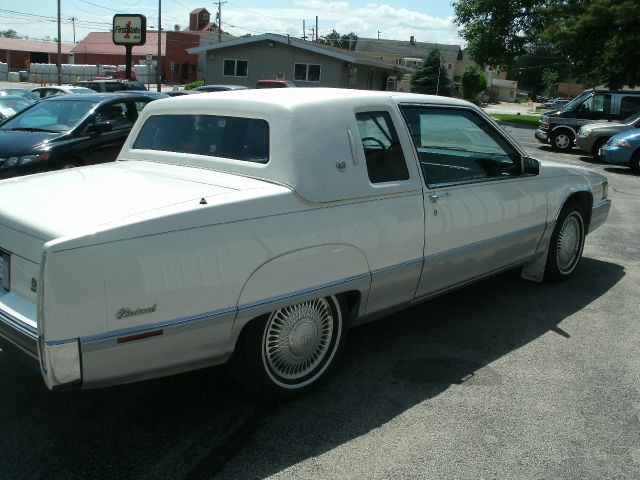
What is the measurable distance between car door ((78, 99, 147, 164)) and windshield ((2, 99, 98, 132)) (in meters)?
0.21

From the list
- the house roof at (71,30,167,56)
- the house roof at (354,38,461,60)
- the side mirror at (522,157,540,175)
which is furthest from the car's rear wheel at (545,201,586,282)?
the house roof at (354,38,461,60)

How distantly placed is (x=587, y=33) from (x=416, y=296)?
28.6 meters

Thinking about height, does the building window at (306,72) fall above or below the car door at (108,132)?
above

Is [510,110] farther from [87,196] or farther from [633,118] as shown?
[87,196]

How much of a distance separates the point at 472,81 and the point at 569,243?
211 ft

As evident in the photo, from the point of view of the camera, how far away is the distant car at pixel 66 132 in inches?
344

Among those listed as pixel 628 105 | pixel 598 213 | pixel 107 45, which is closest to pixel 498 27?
pixel 628 105

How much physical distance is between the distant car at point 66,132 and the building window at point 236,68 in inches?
1294

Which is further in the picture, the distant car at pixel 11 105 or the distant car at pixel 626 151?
the distant car at pixel 626 151

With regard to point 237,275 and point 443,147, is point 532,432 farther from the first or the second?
point 443,147

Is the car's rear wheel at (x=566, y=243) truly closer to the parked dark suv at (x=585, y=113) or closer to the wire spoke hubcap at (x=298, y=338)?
the wire spoke hubcap at (x=298, y=338)

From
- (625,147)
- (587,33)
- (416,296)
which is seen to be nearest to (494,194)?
(416,296)

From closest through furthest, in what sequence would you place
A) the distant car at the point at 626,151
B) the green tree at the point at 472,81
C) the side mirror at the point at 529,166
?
the side mirror at the point at 529,166 < the distant car at the point at 626,151 < the green tree at the point at 472,81

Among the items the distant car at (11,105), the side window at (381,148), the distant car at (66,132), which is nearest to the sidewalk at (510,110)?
the distant car at (11,105)
